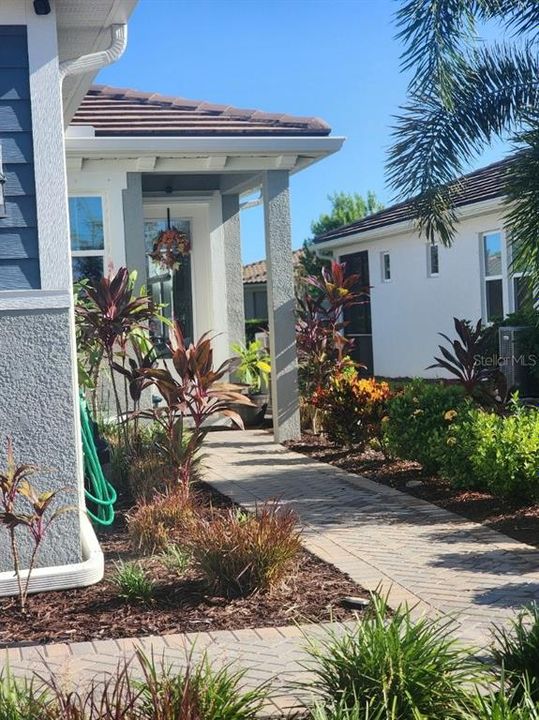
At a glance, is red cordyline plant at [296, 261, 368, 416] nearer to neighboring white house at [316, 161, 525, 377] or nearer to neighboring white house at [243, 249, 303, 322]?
neighboring white house at [316, 161, 525, 377]

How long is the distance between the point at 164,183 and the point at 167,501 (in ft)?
24.8

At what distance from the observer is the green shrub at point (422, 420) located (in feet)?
30.3

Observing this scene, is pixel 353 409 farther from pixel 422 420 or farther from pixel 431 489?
pixel 431 489

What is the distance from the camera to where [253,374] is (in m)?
14.2

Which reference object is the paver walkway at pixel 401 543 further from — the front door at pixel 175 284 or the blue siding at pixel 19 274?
the front door at pixel 175 284

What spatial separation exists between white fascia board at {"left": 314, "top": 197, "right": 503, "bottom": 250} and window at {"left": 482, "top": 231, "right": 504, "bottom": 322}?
1.91 ft

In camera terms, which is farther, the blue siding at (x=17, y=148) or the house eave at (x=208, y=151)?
the house eave at (x=208, y=151)

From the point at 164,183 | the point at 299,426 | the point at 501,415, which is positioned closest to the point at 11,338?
the point at 501,415

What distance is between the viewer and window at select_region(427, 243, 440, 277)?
19.5 m

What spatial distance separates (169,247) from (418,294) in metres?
7.68

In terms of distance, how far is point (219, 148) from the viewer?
11227 millimetres

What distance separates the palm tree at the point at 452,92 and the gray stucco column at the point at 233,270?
15.0ft

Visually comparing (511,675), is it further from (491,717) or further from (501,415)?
(501,415)

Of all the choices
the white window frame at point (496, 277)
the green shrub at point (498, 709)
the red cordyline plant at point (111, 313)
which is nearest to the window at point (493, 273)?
the white window frame at point (496, 277)
